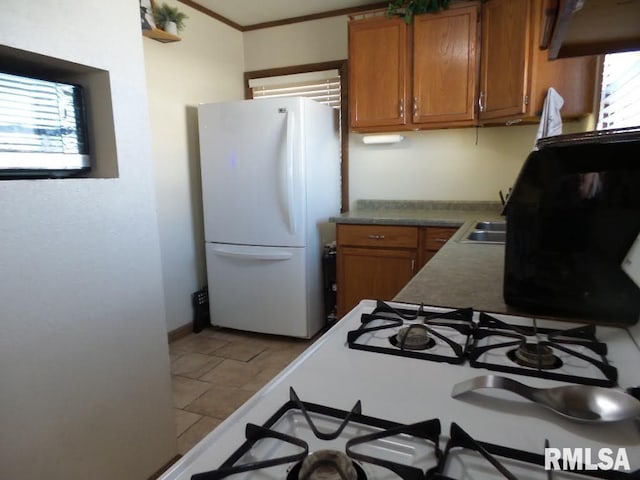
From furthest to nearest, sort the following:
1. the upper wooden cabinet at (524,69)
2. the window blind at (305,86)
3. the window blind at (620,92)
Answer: the window blind at (305,86), the upper wooden cabinet at (524,69), the window blind at (620,92)

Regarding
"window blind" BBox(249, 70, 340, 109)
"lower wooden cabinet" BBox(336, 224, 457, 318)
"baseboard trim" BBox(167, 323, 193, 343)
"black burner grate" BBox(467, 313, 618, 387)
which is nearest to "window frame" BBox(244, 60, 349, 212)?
"window blind" BBox(249, 70, 340, 109)

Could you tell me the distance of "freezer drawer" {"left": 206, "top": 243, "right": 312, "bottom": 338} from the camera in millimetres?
2969

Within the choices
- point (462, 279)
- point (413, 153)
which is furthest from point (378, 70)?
point (462, 279)

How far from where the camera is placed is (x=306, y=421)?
56 centimetres

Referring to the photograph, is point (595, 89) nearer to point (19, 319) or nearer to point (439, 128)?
point (439, 128)

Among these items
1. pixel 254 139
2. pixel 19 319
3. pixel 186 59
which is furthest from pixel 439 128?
pixel 19 319

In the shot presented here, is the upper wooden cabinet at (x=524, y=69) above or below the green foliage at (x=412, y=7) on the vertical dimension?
below

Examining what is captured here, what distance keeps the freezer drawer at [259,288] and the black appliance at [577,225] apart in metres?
2.11

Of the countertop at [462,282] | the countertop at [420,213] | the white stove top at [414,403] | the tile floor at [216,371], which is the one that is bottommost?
the tile floor at [216,371]

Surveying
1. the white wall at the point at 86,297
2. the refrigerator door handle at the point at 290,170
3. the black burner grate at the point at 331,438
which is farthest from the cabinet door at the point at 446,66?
the black burner grate at the point at 331,438

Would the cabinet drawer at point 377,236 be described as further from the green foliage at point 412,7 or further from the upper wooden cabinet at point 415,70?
the green foliage at point 412,7

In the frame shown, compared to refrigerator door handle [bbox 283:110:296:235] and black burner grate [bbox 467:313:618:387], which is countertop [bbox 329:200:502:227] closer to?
refrigerator door handle [bbox 283:110:296:235]

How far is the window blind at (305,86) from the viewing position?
345 centimetres

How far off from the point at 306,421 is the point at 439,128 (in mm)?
2775
